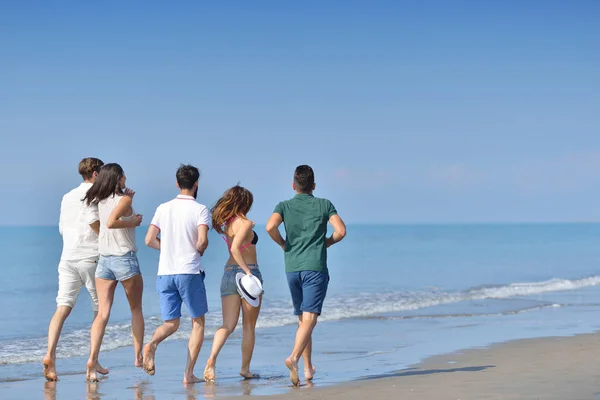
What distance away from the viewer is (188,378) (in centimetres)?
731

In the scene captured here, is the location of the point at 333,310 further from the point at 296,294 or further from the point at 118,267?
the point at 118,267

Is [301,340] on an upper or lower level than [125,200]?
lower

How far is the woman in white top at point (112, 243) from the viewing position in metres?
7.10

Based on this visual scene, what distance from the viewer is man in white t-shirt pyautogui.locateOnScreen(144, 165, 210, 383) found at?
691 cm

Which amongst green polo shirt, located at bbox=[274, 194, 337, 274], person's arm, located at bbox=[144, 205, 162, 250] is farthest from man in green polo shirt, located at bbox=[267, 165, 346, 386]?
person's arm, located at bbox=[144, 205, 162, 250]

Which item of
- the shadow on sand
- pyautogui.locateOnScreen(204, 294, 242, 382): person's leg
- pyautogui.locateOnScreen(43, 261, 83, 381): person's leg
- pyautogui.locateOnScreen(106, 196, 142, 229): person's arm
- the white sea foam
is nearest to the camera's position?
pyautogui.locateOnScreen(106, 196, 142, 229): person's arm

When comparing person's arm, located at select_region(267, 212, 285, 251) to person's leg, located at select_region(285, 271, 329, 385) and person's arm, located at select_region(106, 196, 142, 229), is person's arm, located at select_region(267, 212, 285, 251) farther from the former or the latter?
person's arm, located at select_region(106, 196, 142, 229)

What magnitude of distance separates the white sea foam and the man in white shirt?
286 centimetres

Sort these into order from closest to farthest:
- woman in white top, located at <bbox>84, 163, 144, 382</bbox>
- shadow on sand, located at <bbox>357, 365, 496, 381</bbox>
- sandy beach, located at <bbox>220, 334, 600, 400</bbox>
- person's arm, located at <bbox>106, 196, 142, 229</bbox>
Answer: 1. sandy beach, located at <bbox>220, 334, 600, 400</bbox>
2. person's arm, located at <bbox>106, 196, 142, 229</bbox>
3. woman in white top, located at <bbox>84, 163, 144, 382</bbox>
4. shadow on sand, located at <bbox>357, 365, 496, 381</bbox>

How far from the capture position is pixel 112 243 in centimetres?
711

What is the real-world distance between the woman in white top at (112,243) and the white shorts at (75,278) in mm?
162

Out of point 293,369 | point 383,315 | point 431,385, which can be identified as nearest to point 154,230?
point 293,369

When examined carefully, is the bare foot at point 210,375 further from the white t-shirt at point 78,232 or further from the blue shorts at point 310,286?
the white t-shirt at point 78,232

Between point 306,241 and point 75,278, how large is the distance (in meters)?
2.16
